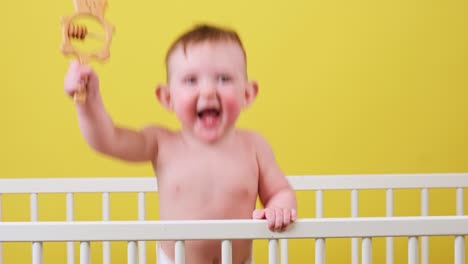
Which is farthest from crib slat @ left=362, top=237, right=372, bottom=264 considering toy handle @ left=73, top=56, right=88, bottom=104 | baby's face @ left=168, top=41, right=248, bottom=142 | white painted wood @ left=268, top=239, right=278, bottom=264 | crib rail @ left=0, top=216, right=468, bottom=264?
toy handle @ left=73, top=56, right=88, bottom=104

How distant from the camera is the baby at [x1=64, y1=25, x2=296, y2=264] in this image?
977 mm

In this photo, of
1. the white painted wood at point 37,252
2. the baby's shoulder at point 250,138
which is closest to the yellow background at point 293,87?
the baby's shoulder at point 250,138

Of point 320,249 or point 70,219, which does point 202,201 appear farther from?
point 70,219

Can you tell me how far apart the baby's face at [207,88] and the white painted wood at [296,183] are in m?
0.51

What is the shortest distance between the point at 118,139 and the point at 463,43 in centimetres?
101

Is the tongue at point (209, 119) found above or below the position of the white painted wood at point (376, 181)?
above

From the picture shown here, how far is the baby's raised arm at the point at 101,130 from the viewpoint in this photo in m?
0.90

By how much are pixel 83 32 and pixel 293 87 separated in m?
0.89

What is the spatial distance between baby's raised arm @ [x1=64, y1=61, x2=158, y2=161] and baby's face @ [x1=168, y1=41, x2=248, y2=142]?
0.07 m

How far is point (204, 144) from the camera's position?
3.41 feet

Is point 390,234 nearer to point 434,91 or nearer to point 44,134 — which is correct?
point 434,91

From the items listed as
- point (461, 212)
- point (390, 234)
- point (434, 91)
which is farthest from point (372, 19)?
point (390, 234)

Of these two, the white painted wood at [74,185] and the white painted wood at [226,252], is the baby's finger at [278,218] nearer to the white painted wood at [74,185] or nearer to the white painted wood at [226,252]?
the white painted wood at [226,252]

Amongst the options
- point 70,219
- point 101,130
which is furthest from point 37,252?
point 70,219
